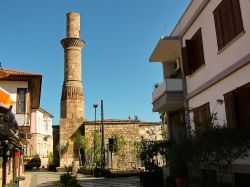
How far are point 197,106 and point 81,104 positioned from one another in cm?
2699

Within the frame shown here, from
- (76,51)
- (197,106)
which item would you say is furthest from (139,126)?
(197,106)

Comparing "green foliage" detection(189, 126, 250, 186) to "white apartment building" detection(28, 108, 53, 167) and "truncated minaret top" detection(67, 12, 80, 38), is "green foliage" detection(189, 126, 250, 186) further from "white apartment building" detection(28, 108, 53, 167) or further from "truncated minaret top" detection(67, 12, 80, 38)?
"white apartment building" detection(28, 108, 53, 167)

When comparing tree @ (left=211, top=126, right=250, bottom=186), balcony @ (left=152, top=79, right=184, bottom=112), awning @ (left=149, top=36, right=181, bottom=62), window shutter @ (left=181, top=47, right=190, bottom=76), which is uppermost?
awning @ (left=149, top=36, right=181, bottom=62)

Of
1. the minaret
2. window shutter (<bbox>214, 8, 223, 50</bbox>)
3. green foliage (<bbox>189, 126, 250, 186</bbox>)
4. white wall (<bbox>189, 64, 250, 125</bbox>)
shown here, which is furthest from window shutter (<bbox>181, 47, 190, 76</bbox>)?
the minaret

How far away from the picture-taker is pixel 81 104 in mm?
39500

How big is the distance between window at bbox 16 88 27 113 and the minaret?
1519 cm

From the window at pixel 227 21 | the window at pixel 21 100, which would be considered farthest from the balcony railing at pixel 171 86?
the window at pixel 21 100

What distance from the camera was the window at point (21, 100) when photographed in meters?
23.0

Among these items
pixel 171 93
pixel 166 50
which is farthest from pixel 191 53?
pixel 166 50

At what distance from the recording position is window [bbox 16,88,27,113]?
2300 cm

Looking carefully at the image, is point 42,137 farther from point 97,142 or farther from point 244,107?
point 244,107

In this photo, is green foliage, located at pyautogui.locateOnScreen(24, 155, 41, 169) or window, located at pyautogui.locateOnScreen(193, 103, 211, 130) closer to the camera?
window, located at pyautogui.locateOnScreen(193, 103, 211, 130)

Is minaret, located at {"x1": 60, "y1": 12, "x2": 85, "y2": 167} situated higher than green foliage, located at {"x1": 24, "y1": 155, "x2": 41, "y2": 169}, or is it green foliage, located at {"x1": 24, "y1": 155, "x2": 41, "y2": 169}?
minaret, located at {"x1": 60, "y1": 12, "x2": 85, "y2": 167}

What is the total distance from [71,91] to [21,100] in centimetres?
1593
